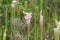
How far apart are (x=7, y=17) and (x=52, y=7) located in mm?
404

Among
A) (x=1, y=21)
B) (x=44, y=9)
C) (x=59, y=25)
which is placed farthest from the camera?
(x=44, y=9)

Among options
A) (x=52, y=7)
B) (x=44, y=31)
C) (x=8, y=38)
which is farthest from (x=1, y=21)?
(x=52, y=7)

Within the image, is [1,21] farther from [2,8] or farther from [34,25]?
[34,25]

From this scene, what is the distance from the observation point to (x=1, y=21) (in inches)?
47.7

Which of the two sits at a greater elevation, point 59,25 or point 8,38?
point 59,25

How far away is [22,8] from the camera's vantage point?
1.21 m

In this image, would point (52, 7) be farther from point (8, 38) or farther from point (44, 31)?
point (8, 38)

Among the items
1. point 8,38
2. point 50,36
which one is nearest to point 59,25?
point 50,36

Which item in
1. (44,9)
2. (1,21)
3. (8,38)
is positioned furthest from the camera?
(44,9)

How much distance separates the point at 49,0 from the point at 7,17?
420mm

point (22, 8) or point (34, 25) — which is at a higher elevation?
point (22, 8)

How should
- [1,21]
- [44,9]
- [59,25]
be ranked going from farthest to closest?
1. [44,9]
2. [1,21]
3. [59,25]

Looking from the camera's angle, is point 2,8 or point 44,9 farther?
point 44,9

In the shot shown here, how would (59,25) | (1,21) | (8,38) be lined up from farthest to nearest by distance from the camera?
(1,21) < (8,38) < (59,25)
